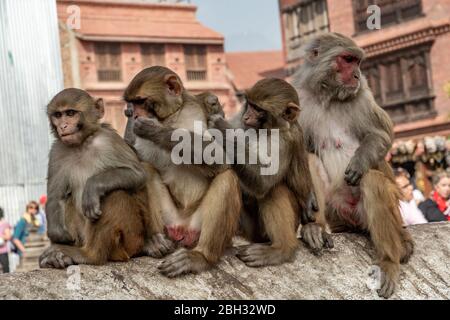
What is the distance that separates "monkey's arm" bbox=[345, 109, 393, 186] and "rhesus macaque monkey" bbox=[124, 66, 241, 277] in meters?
0.85

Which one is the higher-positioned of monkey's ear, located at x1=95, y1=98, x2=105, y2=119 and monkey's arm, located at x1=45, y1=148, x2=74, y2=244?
monkey's ear, located at x1=95, y1=98, x2=105, y2=119

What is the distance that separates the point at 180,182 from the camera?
3.97m

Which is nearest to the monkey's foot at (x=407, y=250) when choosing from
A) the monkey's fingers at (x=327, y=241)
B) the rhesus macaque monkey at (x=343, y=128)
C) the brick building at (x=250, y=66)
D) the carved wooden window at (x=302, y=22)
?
the rhesus macaque monkey at (x=343, y=128)

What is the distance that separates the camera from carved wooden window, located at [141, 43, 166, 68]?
3143 cm

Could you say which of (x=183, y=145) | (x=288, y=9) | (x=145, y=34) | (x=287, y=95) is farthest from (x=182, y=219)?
(x=145, y=34)

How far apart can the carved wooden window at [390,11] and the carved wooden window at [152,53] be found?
1030 centimetres

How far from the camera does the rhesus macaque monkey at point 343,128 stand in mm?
4516

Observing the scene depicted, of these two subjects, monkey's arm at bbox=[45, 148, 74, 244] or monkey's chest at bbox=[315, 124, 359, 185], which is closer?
monkey's arm at bbox=[45, 148, 74, 244]

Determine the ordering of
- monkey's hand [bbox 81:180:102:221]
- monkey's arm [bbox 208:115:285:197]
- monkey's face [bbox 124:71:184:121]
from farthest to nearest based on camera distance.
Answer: monkey's arm [bbox 208:115:285:197] < monkey's face [bbox 124:71:184:121] < monkey's hand [bbox 81:180:102:221]

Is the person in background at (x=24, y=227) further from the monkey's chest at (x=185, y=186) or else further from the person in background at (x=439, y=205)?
the monkey's chest at (x=185, y=186)

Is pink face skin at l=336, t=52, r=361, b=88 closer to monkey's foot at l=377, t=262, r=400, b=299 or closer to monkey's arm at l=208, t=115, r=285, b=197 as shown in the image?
monkey's arm at l=208, t=115, r=285, b=197

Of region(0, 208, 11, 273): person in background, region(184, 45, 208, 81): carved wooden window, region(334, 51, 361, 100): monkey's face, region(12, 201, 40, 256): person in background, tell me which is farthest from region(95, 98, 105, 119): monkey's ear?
region(184, 45, 208, 81): carved wooden window

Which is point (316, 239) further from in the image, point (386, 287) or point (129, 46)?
point (129, 46)

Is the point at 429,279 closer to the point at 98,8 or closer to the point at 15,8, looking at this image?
the point at 15,8
